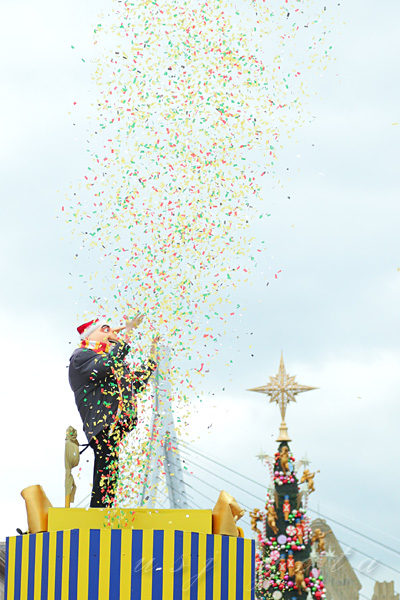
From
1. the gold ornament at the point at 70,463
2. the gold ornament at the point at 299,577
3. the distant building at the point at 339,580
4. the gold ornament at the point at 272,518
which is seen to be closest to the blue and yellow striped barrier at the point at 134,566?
the gold ornament at the point at 70,463

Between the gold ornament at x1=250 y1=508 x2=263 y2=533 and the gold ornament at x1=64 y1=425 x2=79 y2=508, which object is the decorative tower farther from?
the gold ornament at x1=64 y1=425 x2=79 y2=508

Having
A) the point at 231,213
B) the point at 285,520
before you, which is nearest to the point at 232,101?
the point at 231,213

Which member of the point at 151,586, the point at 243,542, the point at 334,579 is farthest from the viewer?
the point at 334,579

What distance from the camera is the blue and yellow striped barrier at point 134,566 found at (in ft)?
27.7

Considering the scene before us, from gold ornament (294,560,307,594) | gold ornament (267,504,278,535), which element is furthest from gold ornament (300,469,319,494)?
gold ornament (294,560,307,594)

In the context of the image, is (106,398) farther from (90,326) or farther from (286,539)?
(286,539)

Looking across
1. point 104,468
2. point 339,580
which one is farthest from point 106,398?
point 339,580

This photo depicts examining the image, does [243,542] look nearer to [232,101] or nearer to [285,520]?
[232,101]

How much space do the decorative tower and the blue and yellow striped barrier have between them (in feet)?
31.2

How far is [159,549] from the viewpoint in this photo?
335 inches

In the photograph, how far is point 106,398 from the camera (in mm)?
9484

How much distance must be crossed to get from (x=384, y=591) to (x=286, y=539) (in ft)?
26.8

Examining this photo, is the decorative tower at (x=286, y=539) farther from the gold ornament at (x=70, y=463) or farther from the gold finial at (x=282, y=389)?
the gold ornament at (x=70, y=463)

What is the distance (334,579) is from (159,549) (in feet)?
68.4
